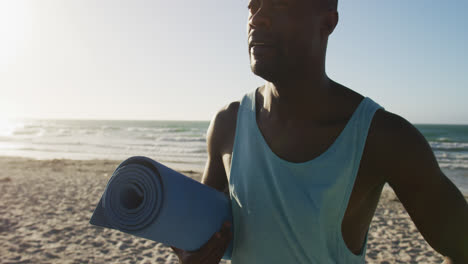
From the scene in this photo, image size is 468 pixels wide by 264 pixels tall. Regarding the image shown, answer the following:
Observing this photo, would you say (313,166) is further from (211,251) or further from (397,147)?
(211,251)

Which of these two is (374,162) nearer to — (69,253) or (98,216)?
(98,216)

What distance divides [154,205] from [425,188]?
753mm

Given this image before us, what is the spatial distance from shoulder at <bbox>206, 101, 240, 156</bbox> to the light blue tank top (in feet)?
0.73

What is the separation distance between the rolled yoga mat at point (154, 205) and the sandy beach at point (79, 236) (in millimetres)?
3883

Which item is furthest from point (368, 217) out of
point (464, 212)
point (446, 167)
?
point (446, 167)

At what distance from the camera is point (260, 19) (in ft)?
3.74

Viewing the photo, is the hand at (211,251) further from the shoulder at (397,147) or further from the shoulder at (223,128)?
the shoulder at (397,147)

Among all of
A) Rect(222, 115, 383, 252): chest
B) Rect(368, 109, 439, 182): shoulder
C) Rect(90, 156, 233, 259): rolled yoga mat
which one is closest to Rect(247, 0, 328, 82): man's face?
Rect(222, 115, 383, 252): chest

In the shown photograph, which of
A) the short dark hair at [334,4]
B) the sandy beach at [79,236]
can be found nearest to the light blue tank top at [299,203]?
the short dark hair at [334,4]

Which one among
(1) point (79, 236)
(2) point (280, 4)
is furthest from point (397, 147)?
(1) point (79, 236)

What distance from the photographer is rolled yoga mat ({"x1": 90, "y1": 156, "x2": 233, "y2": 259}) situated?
0.98 metres

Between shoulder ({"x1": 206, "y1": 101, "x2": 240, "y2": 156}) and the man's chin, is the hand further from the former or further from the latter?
the man's chin

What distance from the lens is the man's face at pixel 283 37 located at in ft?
3.68

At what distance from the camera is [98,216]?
3.41 ft
